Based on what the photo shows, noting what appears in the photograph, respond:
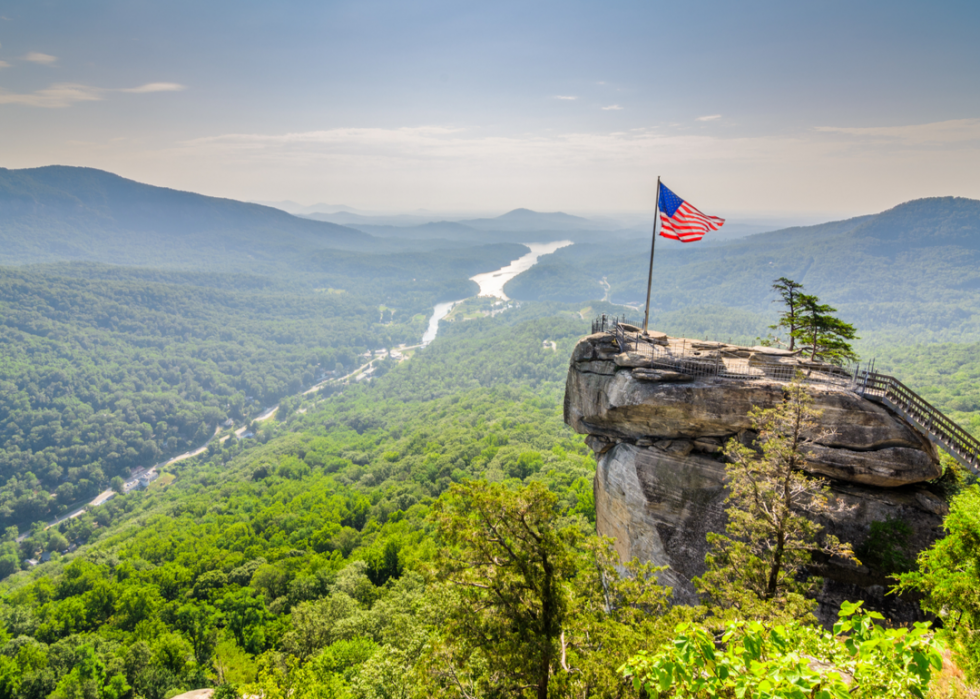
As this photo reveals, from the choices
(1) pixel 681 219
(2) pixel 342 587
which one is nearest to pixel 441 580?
(1) pixel 681 219

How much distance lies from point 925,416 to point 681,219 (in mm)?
13943

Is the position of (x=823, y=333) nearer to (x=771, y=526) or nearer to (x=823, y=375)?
(x=823, y=375)

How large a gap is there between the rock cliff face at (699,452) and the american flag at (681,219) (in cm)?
607

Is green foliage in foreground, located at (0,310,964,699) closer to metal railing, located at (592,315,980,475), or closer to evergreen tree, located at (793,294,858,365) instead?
metal railing, located at (592,315,980,475)

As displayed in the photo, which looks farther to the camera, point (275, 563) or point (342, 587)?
point (275, 563)

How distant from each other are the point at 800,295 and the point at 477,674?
24.7 metres

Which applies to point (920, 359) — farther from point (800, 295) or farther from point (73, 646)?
point (73, 646)

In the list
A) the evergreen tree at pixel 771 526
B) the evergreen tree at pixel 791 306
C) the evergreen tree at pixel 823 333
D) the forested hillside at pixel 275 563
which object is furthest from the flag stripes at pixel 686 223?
the forested hillside at pixel 275 563

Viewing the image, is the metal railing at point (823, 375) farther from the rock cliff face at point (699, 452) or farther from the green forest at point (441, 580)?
the green forest at point (441, 580)

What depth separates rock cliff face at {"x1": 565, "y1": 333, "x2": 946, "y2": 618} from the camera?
699 inches

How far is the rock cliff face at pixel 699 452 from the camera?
1775 cm

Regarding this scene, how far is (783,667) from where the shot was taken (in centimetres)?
425

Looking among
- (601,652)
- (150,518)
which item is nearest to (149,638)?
(601,652)

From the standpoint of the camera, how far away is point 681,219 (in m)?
24.8
